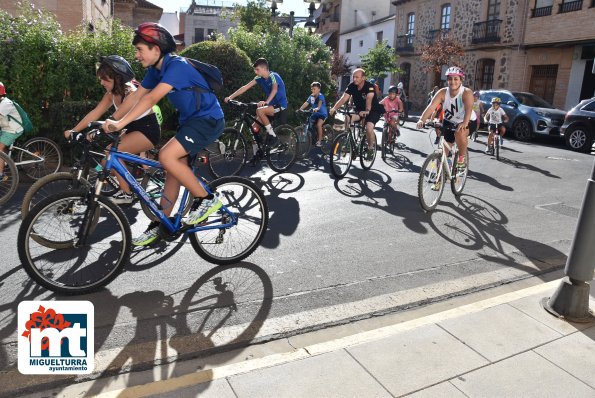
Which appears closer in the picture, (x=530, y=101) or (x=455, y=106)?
(x=455, y=106)

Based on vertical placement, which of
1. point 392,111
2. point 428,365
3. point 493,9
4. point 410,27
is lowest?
point 428,365

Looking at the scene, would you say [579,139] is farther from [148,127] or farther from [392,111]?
[148,127]

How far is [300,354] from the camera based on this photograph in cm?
296

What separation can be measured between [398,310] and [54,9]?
17250 mm

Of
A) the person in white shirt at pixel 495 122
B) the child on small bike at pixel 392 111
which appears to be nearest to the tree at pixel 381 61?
the person in white shirt at pixel 495 122

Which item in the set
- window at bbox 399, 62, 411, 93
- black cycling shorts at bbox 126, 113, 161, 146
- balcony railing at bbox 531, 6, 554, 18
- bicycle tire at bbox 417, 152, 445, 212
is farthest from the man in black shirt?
window at bbox 399, 62, 411, 93

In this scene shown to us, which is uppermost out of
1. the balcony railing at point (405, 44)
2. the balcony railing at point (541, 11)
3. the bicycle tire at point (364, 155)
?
the balcony railing at point (541, 11)

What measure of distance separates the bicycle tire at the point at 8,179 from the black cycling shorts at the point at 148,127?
2.23m

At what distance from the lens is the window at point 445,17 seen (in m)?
31.0

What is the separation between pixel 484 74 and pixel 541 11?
4.84m

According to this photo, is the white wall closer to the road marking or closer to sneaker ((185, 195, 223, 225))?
sneaker ((185, 195, 223, 225))

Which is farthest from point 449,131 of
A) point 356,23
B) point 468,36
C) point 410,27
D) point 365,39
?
point 356,23

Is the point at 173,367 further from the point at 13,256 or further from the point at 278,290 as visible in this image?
the point at 13,256

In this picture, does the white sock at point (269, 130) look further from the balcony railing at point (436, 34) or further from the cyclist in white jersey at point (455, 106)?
the balcony railing at point (436, 34)
